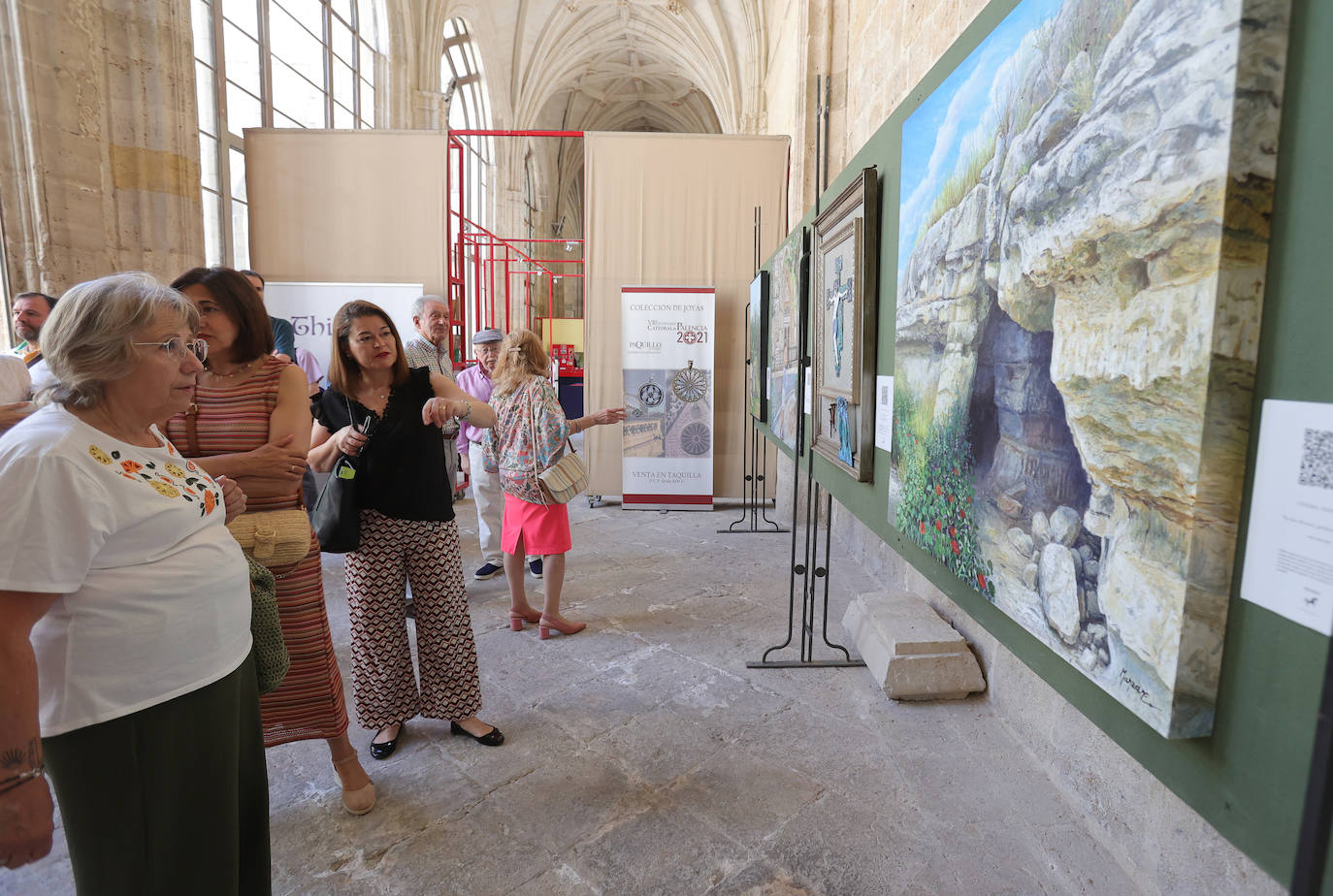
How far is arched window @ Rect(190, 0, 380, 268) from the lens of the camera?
→ 7383mm

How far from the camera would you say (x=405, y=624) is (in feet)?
8.61

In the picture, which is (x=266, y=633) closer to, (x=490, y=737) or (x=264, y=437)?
(x=264, y=437)

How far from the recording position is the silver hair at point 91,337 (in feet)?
4.18

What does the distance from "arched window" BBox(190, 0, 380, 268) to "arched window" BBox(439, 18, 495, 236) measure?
373 cm

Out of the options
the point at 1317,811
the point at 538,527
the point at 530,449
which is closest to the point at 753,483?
the point at 538,527

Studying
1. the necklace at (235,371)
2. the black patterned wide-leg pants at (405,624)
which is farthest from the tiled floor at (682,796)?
the necklace at (235,371)

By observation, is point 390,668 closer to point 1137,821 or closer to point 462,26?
point 1137,821

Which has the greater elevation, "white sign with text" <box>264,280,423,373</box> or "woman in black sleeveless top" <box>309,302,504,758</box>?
"white sign with text" <box>264,280,423,373</box>

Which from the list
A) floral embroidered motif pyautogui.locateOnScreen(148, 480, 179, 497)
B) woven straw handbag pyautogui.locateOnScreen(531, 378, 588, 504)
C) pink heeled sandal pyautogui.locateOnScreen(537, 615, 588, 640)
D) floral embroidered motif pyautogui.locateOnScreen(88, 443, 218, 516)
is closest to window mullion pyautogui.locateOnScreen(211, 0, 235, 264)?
woven straw handbag pyautogui.locateOnScreen(531, 378, 588, 504)

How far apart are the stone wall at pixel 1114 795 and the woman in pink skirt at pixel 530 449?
2229 millimetres

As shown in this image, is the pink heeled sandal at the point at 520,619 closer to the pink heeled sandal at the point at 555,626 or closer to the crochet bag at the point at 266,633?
the pink heeled sandal at the point at 555,626

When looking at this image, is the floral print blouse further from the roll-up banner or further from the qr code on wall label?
the roll-up banner

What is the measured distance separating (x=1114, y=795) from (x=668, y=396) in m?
5.79
